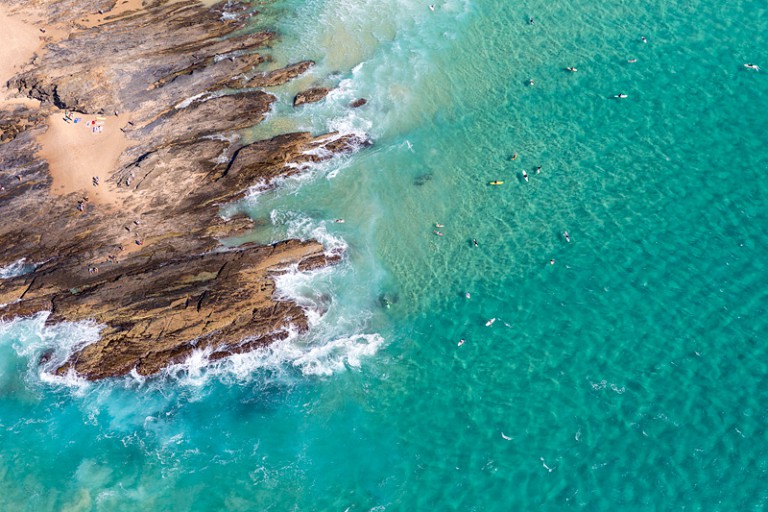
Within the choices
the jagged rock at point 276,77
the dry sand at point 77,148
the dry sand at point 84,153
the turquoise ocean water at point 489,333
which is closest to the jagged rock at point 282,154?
the turquoise ocean water at point 489,333

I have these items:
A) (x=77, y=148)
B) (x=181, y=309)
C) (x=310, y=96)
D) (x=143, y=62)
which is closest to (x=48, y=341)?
(x=181, y=309)

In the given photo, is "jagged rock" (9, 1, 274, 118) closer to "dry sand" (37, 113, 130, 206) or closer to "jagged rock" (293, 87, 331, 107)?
"dry sand" (37, 113, 130, 206)

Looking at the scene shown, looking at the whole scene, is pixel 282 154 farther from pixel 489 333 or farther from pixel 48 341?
pixel 489 333

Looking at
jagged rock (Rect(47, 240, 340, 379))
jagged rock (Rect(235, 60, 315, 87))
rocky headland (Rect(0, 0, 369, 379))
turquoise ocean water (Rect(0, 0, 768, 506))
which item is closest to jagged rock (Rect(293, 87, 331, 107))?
turquoise ocean water (Rect(0, 0, 768, 506))

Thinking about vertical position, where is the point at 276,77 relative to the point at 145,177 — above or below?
above

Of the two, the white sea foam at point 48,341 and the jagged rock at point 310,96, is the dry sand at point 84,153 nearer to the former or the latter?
the white sea foam at point 48,341

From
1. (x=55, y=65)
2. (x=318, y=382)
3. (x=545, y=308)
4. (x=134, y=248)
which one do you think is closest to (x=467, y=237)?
(x=545, y=308)

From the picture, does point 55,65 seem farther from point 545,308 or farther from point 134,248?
point 545,308
